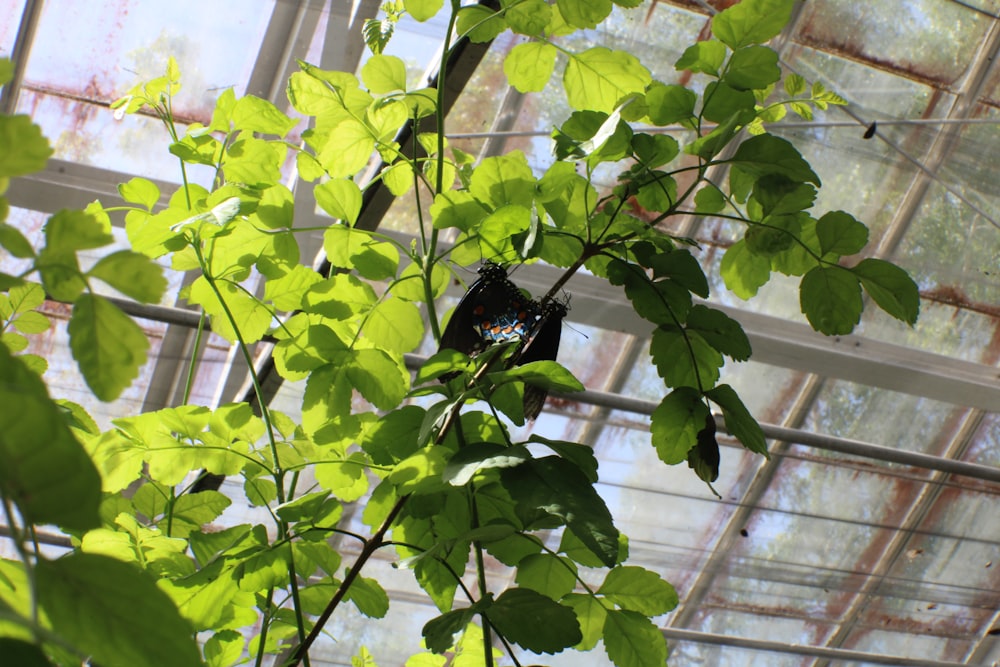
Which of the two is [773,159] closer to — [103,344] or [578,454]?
[578,454]

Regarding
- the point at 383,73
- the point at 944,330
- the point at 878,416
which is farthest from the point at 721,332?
the point at 878,416

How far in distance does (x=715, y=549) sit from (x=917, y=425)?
148cm

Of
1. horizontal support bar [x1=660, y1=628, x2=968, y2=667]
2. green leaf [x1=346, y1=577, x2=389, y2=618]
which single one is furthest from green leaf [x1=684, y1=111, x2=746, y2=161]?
horizontal support bar [x1=660, y1=628, x2=968, y2=667]

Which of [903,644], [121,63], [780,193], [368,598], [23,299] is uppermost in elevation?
[780,193]

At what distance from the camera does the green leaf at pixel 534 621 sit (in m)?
0.65

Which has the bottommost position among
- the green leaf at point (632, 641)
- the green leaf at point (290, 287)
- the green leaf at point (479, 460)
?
the green leaf at point (632, 641)

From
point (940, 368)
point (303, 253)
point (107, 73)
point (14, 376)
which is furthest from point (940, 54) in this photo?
point (14, 376)

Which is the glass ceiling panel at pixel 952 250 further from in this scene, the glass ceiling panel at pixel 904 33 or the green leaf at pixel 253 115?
the green leaf at pixel 253 115

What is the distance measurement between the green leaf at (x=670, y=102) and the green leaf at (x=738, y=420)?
0.26 metres

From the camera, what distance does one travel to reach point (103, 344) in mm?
399

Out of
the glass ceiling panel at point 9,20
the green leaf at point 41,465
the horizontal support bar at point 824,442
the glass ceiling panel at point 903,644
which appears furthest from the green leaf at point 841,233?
the glass ceiling panel at point 903,644

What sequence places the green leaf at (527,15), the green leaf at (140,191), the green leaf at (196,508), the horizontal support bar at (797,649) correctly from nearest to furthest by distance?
the green leaf at (527,15) < the green leaf at (140,191) < the green leaf at (196,508) < the horizontal support bar at (797,649)

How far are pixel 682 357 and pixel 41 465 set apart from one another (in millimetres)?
645

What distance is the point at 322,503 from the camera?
0.84m
